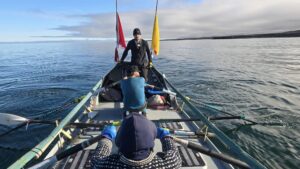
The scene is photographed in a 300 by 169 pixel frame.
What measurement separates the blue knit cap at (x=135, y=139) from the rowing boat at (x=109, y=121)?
2275 mm

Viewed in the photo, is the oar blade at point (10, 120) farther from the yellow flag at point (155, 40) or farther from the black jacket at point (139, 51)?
the yellow flag at point (155, 40)

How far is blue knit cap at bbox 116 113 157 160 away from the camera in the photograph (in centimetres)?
304

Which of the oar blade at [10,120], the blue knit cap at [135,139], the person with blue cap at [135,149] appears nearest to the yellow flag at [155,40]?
the oar blade at [10,120]

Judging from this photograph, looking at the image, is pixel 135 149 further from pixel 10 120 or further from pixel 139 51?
pixel 139 51

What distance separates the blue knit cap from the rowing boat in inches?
89.6

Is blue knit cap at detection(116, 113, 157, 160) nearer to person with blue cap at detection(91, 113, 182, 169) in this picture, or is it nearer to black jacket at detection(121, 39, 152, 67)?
person with blue cap at detection(91, 113, 182, 169)

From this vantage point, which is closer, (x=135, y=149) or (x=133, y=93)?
(x=135, y=149)

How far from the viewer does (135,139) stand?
3029mm

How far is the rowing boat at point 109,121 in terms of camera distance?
16.8 ft

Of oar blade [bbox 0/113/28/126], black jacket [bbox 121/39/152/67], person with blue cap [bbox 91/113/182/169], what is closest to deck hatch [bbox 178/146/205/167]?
person with blue cap [bbox 91/113/182/169]

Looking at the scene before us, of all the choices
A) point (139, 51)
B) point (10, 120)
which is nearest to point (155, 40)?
point (139, 51)

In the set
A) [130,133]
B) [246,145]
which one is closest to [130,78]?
[130,133]

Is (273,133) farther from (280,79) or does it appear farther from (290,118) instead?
(280,79)

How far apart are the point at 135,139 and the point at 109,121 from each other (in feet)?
17.4
